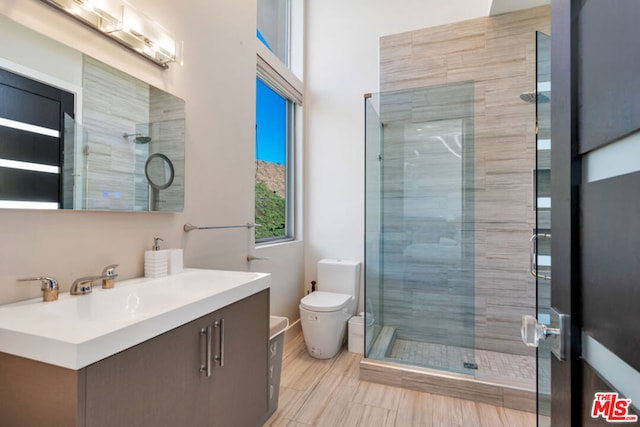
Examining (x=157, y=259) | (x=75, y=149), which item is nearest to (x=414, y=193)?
(x=157, y=259)

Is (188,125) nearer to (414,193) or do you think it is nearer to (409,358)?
(414,193)

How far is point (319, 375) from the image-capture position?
2.41 meters

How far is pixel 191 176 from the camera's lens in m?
1.90

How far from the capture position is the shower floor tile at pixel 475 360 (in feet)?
7.15

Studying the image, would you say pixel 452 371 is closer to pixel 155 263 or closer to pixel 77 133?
pixel 155 263

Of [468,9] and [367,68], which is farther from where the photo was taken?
[367,68]

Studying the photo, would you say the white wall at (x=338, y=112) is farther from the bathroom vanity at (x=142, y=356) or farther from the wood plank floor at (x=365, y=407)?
the bathroom vanity at (x=142, y=356)

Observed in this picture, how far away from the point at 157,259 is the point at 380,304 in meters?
1.86

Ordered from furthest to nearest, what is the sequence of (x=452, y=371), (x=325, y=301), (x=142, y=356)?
(x=325, y=301) < (x=452, y=371) < (x=142, y=356)

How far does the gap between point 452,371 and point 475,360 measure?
1.14ft

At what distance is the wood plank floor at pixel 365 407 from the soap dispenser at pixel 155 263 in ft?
3.53

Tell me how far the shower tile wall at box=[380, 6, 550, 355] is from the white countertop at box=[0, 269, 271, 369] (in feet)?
5.61

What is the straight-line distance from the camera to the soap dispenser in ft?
5.13

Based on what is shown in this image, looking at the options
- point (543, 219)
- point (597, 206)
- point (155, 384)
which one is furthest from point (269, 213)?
point (597, 206)
